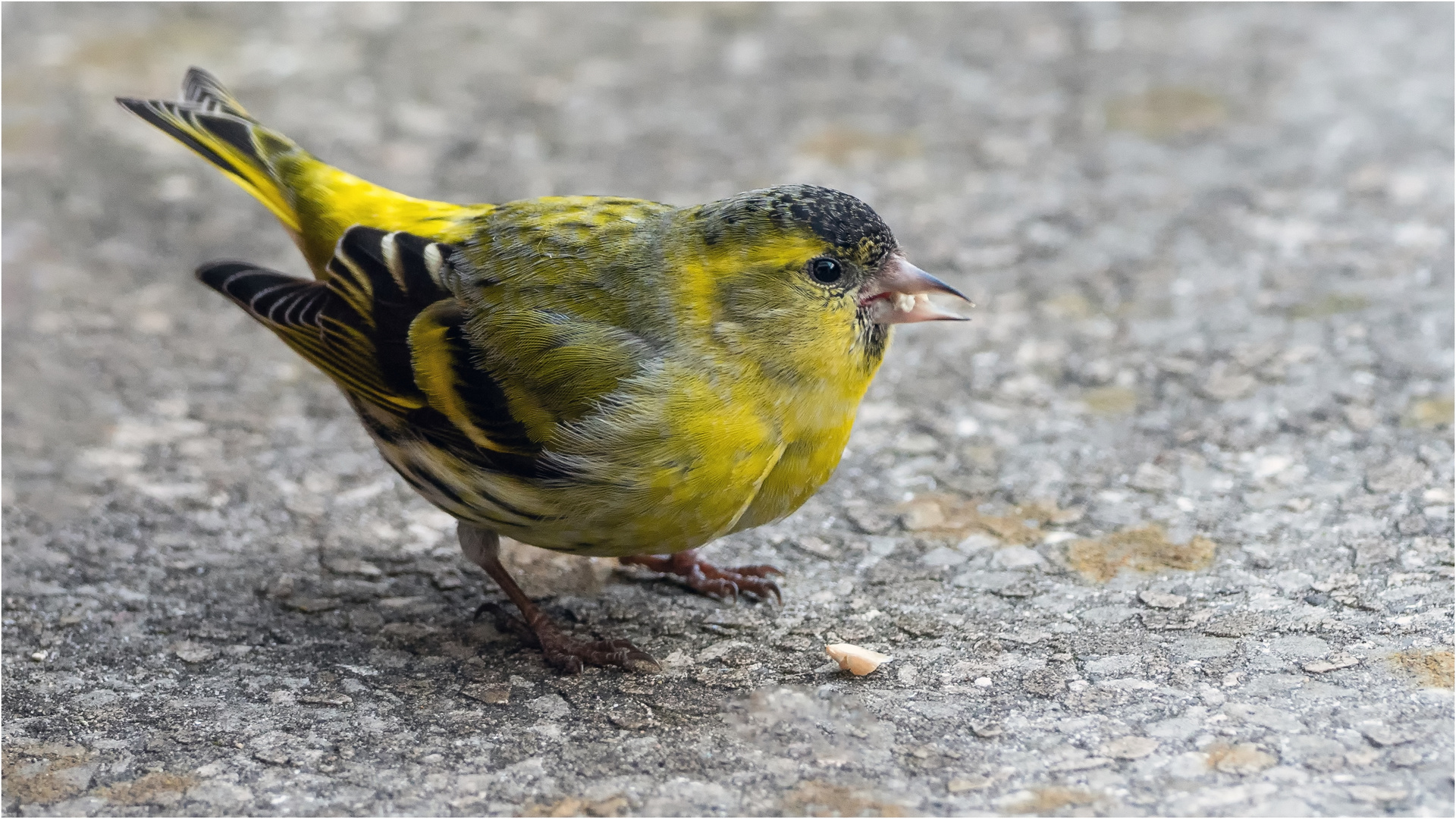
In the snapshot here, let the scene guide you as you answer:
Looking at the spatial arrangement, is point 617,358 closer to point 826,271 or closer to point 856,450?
point 826,271

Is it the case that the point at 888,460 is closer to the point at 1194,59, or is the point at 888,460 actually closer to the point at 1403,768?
the point at 1403,768

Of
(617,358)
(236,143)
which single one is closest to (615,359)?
(617,358)

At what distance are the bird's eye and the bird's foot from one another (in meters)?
1.07

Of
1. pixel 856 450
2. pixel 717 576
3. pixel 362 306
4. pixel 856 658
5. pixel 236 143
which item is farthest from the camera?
pixel 856 450

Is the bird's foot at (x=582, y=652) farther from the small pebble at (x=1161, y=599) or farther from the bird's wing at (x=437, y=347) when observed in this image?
the small pebble at (x=1161, y=599)

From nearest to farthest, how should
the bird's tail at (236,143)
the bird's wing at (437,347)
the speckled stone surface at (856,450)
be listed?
the speckled stone surface at (856,450) → the bird's wing at (437,347) → the bird's tail at (236,143)

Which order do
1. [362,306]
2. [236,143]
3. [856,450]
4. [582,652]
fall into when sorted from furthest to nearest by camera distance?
1. [856,450]
2. [236,143]
3. [362,306]
4. [582,652]

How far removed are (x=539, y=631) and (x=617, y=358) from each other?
77 cm

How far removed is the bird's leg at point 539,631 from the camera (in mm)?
3555

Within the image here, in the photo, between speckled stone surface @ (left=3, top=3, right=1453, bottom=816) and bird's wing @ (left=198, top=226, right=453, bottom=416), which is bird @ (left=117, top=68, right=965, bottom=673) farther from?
speckled stone surface @ (left=3, top=3, right=1453, bottom=816)

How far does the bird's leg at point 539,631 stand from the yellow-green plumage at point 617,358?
13cm

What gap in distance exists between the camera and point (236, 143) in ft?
14.3

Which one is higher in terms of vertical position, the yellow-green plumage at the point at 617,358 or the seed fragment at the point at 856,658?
the yellow-green plumage at the point at 617,358

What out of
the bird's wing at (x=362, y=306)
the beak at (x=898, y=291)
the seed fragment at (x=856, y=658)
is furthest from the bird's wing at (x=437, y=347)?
the seed fragment at (x=856, y=658)
